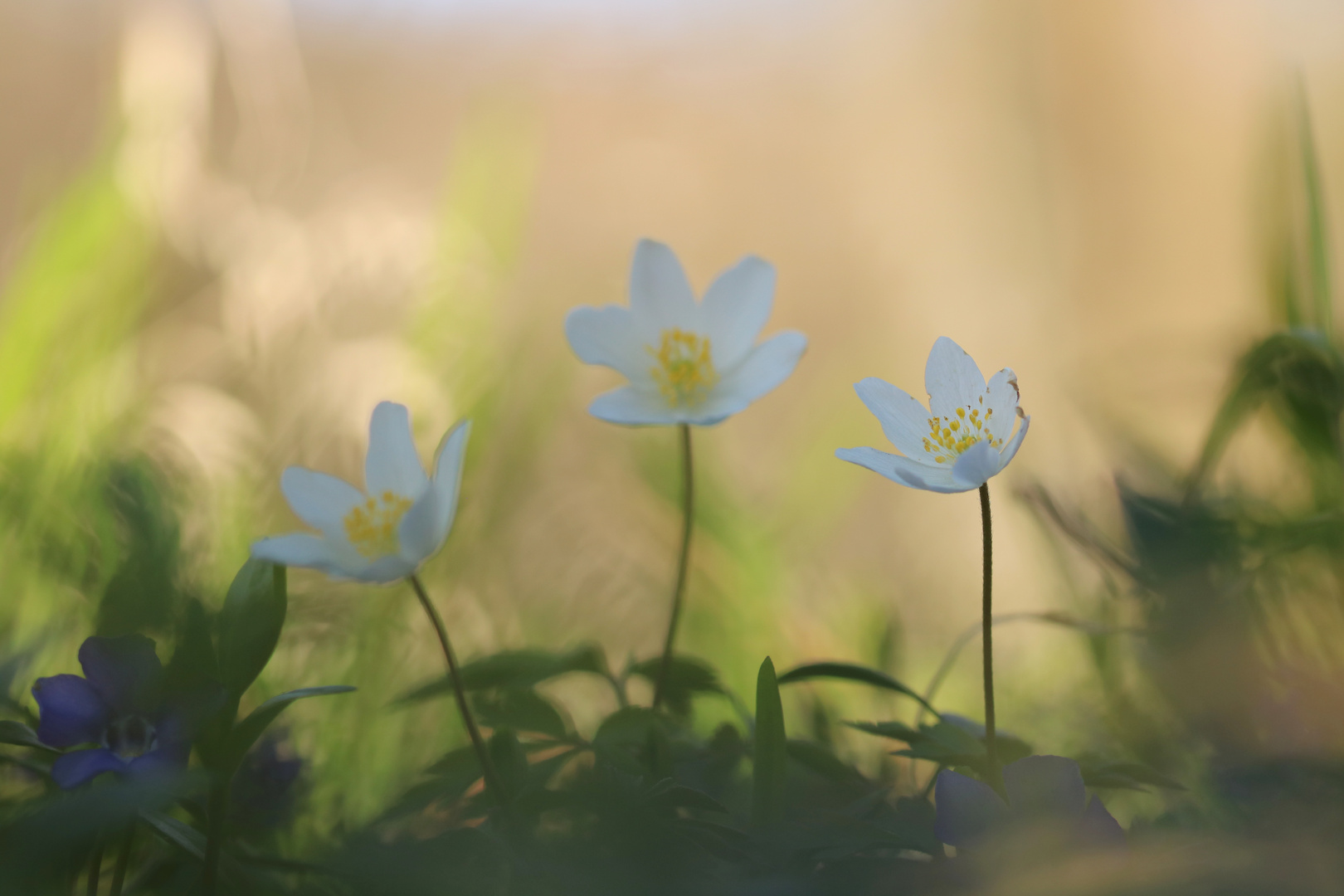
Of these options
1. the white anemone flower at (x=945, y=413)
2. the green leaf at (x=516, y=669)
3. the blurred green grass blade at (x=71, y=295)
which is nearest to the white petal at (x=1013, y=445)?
the white anemone flower at (x=945, y=413)

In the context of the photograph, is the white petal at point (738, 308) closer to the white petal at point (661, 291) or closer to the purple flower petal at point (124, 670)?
the white petal at point (661, 291)

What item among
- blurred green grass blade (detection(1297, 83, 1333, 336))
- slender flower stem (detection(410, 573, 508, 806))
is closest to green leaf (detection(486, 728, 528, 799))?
slender flower stem (detection(410, 573, 508, 806))

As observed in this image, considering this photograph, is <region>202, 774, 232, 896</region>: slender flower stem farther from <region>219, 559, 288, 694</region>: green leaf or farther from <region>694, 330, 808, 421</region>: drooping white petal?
<region>694, 330, 808, 421</region>: drooping white petal

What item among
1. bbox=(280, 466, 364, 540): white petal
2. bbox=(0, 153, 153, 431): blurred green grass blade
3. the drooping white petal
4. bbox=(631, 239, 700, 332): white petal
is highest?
bbox=(0, 153, 153, 431): blurred green grass blade

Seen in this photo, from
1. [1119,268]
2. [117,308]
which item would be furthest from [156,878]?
[1119,268]

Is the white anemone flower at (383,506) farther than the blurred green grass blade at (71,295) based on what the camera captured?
No

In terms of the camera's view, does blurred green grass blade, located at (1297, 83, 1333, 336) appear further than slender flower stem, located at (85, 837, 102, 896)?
Yes
